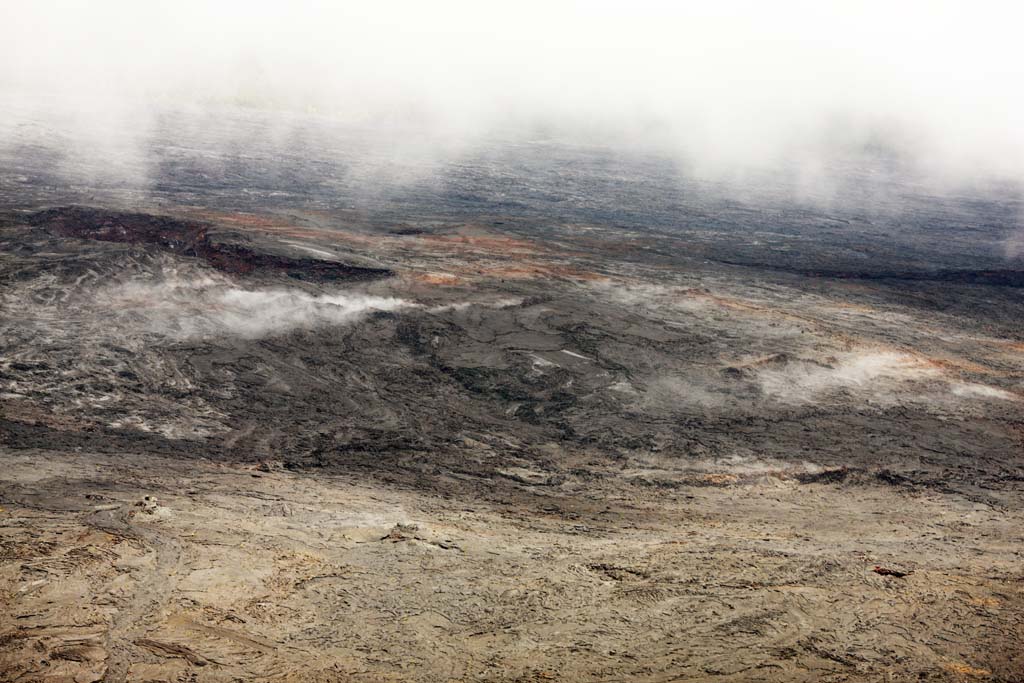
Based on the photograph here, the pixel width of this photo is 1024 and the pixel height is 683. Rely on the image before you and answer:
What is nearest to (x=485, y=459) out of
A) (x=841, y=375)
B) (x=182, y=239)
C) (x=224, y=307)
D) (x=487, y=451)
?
(x=487, y=451)

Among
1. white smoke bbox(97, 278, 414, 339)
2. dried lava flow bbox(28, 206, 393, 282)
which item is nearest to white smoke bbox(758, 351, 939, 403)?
white smoke bbox(97, 278, 414, 339)

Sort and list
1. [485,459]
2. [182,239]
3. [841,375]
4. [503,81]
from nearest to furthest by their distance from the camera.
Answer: [485,459] → [841,375] → [182,239] → [503,81]

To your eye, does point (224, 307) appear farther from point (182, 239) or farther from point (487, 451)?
Result: point (487, 451)

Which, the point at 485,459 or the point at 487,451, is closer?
the point at 485,459

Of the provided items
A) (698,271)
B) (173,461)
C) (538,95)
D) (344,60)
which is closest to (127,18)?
(344,60)

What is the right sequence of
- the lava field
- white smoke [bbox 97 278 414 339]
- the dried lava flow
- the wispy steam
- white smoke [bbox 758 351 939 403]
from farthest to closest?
the wispy steam
the dried lava flow
white smoke [bbox 97 278 414 339]
white smoke [bbox 758 351 939 403]
the lava field

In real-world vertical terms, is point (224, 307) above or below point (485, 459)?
above

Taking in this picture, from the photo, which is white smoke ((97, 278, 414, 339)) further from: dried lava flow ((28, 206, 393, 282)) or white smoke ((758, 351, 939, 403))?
white smoke ((758, 351, 939, 403))
